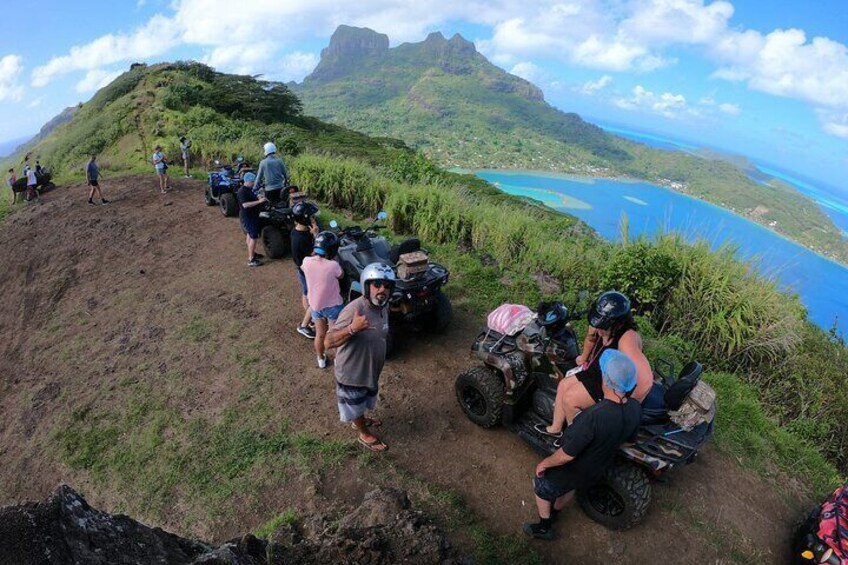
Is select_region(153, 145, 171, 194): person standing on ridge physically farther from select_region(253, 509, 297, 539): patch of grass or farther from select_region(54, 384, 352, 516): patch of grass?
select_region(253, 509, 297, 539): patch of grass

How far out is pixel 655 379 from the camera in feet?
14.0

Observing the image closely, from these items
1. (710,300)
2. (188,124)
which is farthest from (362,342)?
(188,124)

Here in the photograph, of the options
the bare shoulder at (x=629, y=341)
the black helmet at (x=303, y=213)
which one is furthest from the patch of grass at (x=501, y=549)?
the black helmet at (x=303, y=213)

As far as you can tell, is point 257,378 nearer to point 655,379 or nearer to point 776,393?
point 655,379

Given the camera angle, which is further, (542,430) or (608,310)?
(542,430)

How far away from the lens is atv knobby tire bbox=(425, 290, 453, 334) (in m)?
5.93

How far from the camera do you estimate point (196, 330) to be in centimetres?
644

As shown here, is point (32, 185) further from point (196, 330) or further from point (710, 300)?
point (710, 300)

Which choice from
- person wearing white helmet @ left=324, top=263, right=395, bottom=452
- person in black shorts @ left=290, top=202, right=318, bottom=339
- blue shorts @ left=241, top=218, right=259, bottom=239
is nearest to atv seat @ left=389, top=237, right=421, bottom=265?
person in black shorts @ left=290, top=202, right=318, bottom=339

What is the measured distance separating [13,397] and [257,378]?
3439 millimetres

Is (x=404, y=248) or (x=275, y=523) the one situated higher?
(x=404, y=248)

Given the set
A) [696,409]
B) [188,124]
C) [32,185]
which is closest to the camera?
[696,409]

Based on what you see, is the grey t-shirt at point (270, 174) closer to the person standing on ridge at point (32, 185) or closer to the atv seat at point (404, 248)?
the atv seat at point (404, 248)

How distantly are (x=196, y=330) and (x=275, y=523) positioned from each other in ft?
12.6
